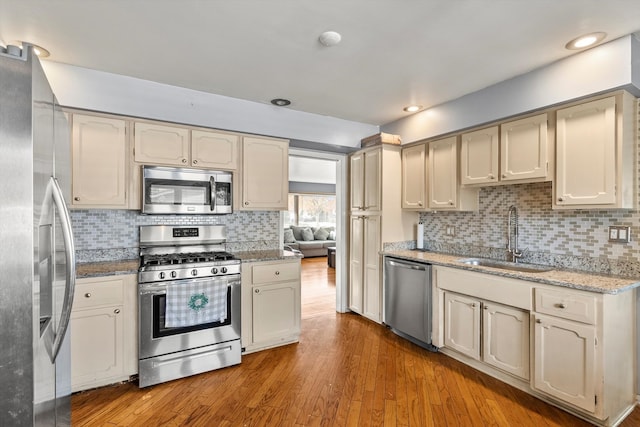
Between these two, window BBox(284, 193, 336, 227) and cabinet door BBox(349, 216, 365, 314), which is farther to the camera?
window BBox(284, 193, 336, 227)

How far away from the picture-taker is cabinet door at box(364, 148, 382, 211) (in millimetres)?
3674

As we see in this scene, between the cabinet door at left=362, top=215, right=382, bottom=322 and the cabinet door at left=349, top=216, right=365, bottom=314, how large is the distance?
0.23 feet

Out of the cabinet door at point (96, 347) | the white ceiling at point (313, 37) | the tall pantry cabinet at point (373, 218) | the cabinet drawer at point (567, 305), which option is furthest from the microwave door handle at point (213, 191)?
the cabinet drawer at point (567, 305)

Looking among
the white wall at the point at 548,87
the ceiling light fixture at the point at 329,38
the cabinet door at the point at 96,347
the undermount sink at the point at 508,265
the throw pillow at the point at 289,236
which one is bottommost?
the cabinet door at the point at 96,347

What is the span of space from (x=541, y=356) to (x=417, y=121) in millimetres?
2476

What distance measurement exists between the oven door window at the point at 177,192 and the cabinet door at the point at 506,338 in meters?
2.70

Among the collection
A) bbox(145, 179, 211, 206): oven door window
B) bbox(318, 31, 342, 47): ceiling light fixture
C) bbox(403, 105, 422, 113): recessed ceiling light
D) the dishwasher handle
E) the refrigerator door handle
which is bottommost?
the dishwasher handle

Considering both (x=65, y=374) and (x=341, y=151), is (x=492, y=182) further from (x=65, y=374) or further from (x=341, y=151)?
(x=65, y=374)

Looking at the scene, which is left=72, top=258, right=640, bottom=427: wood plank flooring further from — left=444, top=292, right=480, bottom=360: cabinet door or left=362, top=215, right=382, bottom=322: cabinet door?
left=362, top=215, right=382, bottom=322: cabinet door

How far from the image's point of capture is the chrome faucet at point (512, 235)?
2871 mm

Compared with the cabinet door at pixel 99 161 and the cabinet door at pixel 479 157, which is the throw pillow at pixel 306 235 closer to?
the cabinet door at pixel 479 157

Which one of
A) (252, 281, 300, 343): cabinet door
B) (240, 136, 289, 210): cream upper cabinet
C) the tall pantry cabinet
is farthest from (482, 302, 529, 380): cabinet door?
(240, 136, 289, 210): cream upper cabinet

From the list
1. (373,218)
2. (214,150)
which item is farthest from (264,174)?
(373,218)

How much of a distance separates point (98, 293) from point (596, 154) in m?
3.72
